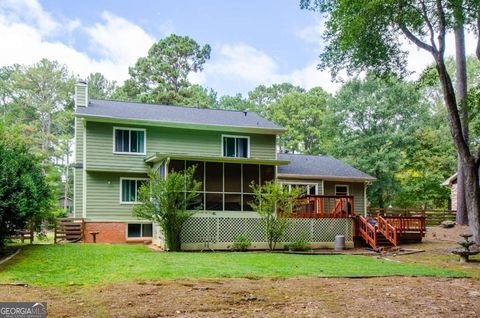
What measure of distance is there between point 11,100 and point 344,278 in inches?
1715

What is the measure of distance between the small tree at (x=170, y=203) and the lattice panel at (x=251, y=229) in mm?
593

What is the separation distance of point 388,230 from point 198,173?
755 centimetres

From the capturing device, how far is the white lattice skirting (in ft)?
51.4

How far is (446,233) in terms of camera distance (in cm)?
2070

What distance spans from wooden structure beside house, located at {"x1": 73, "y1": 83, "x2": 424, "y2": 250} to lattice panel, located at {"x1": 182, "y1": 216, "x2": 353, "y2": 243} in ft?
0.11

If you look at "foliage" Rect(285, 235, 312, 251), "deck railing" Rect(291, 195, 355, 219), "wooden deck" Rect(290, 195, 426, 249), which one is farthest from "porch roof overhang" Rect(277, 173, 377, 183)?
"foliage" Rect(285, 235, 312, 251)

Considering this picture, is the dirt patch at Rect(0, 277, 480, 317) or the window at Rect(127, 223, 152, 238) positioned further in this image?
the window at Rect(127, 223, 152, 238)

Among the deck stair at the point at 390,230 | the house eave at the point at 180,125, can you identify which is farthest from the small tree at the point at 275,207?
the house eave at the point at 180,125

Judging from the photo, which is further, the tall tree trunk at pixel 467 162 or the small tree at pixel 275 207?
the small tree at pixel 275 207

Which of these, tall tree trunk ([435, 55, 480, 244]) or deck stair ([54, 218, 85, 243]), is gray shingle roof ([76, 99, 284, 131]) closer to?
deck stair ([54, 218, 85, 243])

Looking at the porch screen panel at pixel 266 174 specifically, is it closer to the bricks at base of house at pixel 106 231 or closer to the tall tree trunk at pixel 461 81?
the bricks at base of house at pixel 106 231

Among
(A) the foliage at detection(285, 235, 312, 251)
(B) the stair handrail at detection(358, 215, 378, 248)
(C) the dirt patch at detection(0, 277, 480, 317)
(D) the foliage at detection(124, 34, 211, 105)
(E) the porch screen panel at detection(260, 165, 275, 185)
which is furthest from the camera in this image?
(D) the foliage at detection(124, 34, 211, 105)

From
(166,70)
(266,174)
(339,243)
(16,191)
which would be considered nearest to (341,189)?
(339,243)

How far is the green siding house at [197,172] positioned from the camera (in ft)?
53.7
